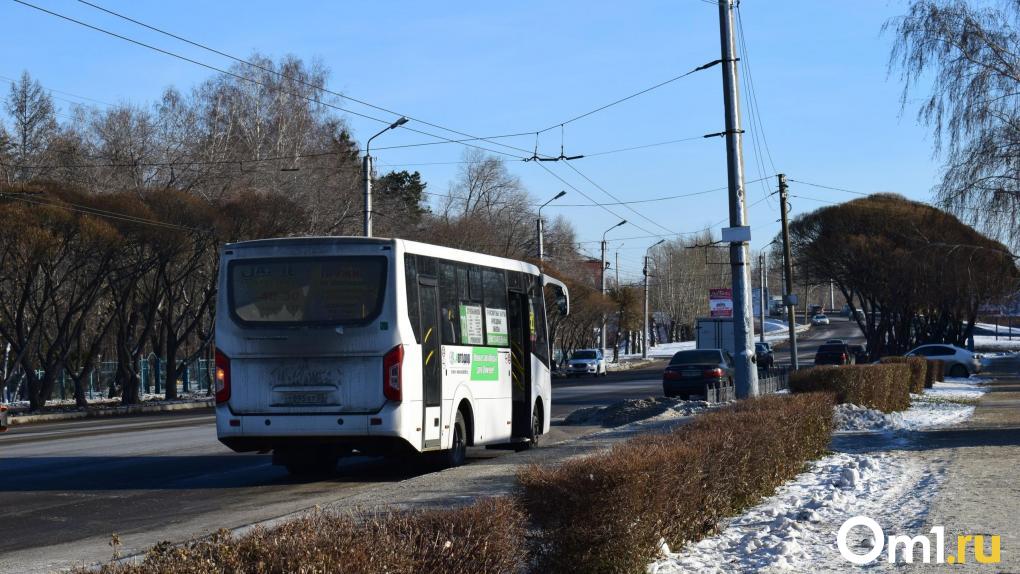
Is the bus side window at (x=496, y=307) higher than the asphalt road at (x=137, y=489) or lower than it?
higher

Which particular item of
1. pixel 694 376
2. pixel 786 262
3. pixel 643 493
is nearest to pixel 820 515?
pixel 643 493

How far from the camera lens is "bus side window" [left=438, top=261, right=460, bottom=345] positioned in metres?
15.2

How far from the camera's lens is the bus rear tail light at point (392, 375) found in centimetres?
1340

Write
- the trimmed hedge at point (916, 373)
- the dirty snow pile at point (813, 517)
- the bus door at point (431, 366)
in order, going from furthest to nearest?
1. the trimmed hedge at point (916, 373)
2. the bus door at point (431, 366)
3. the dirty snow pile at point (813, 517)

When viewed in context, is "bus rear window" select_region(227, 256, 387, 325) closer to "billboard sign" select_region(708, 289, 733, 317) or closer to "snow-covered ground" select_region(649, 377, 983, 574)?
"snow-covered ground" select_region(649, 377, 983, 574)

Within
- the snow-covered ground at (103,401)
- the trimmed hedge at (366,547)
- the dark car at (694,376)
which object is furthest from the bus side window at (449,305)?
the snow-covered ground at (103,401)

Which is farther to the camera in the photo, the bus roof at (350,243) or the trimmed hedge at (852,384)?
the trimmed hedge at (852,384)

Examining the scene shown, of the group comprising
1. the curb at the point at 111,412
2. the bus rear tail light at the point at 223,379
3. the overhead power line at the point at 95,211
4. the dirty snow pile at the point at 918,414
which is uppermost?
the overhead power line at the point at 95,211

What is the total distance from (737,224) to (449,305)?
8.17 m

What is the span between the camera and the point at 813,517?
388 inches

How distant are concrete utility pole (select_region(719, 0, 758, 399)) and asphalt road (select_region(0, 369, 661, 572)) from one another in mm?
3642

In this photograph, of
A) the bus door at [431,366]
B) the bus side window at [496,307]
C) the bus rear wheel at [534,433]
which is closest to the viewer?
the bus door at [431,366]

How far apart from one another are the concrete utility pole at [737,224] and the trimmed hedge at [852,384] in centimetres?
111

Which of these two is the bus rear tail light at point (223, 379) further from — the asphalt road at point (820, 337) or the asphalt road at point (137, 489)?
the asphalt road at point (820, 337)
